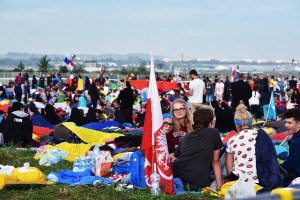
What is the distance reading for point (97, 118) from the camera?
1589 cm

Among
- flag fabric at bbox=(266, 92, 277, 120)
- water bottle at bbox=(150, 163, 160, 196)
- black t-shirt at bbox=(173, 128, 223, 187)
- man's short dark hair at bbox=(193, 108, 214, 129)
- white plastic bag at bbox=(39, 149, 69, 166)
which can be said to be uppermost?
man's short dark hair at bbox=(193, 108, 214, 129)

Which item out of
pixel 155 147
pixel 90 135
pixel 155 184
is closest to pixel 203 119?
pixel 155 147

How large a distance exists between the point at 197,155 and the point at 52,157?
3363 millimetres

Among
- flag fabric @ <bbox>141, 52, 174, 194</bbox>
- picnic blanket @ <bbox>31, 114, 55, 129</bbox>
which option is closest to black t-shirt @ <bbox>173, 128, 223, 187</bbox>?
flag fabric @ <bbox>141, 52, 174, 194</bbox>

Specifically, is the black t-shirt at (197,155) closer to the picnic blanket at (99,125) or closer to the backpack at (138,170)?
the backpack at (138,170)

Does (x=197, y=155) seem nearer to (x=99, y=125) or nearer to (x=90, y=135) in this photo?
(x=90, y=135)

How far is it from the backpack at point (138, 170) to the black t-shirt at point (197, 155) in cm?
41

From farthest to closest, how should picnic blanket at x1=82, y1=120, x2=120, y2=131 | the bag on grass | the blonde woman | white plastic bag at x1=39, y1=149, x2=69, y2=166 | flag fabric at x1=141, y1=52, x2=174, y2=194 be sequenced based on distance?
picnic blanket at x1=82, y1=120, x2=120, y2=131 → white plastic bag at x1=39, y1=149, x2=69, y2=166 → the blonde woman → the bag on grass → flag fabric at x1=141, y1=52, x2=174, y2=194

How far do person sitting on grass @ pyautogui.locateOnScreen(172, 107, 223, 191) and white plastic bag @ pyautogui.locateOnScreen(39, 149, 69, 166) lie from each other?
9.82 feet

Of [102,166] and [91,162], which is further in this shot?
[91,162]

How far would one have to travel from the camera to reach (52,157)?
992cm

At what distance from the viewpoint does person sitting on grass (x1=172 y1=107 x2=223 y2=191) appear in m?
7.22

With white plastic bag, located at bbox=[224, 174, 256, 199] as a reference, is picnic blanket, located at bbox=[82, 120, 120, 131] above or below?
below

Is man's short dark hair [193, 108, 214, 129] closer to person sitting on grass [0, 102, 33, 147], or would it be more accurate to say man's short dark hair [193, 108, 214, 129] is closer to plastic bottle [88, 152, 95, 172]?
plastic bottle [88, 152, 95, 172]
